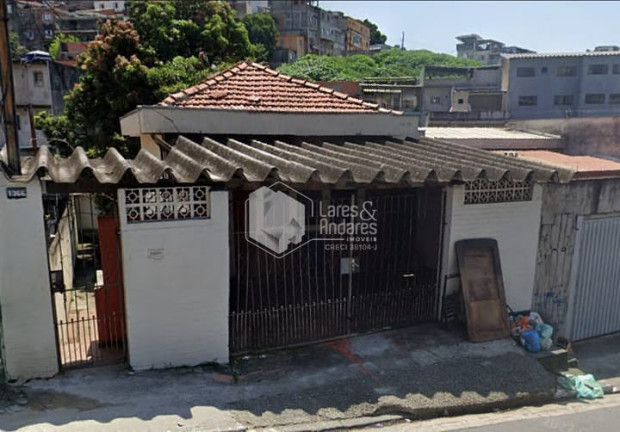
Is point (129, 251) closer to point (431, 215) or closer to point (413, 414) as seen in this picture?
point (413, 414)

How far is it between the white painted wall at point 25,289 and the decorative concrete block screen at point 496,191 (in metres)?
5.95

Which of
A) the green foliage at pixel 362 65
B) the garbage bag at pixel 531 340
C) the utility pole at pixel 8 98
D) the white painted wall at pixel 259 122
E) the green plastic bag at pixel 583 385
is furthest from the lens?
the green foliage at pixel 362 65

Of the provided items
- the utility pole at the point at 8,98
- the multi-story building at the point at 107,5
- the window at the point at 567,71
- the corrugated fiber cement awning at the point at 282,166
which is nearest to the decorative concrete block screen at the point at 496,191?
the corrugated fiber cement awning at the point at 282,166

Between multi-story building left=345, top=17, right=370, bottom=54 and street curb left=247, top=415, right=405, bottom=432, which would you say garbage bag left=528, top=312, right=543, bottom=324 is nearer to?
street curb left=247, top=415, right=405, bottom=432

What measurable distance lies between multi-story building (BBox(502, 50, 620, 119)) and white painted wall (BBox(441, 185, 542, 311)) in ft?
117

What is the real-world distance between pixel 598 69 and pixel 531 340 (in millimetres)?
41253

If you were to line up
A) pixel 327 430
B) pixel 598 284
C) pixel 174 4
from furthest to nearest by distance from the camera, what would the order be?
pixel 174 4
pixel 598 284
pixel 327 430

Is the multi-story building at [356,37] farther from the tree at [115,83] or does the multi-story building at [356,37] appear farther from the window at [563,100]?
the tree at [115,83]

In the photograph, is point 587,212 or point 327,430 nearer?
point 327,430

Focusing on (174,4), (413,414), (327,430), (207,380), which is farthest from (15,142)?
(174,4)

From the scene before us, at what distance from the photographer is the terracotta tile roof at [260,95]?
9188mm

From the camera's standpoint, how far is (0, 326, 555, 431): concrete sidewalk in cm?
528

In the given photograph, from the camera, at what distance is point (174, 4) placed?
20656 mm

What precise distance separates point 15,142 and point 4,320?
2.10m
